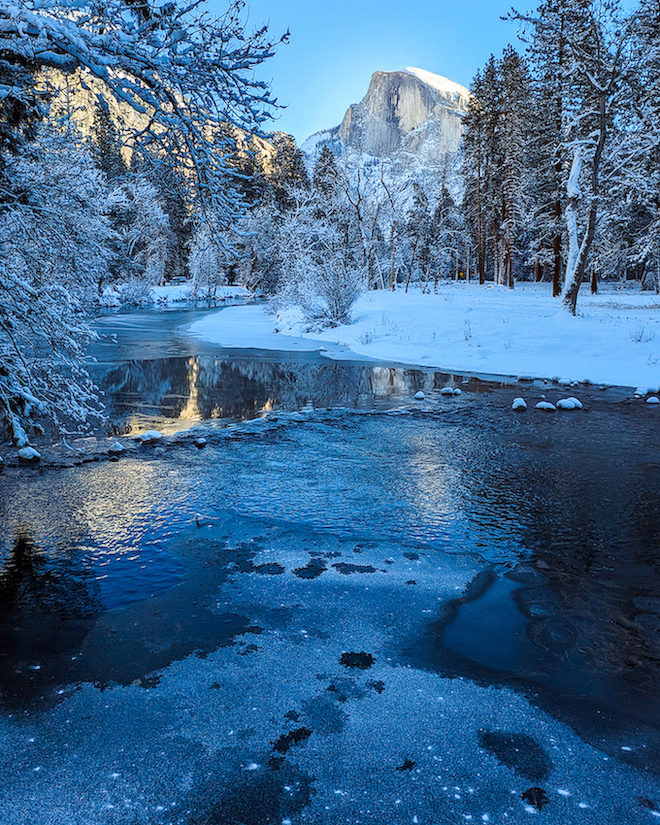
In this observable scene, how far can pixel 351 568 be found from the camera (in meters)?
4.01

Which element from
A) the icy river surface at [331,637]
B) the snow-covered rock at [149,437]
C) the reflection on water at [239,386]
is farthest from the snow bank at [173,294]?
the icy river surface at [331,637]

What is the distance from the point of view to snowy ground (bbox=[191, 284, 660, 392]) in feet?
42.8

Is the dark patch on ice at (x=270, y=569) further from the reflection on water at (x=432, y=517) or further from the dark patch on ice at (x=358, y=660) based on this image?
the dark patch on ice at (x=358, y=660)

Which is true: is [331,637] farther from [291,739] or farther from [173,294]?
[173,294]

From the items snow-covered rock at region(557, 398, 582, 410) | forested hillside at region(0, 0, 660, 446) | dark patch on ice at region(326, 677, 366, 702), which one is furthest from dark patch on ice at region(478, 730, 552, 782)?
snow-covered rock at region(557, 398, 582, 410)

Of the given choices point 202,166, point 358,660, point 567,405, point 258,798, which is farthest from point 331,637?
point 567,405

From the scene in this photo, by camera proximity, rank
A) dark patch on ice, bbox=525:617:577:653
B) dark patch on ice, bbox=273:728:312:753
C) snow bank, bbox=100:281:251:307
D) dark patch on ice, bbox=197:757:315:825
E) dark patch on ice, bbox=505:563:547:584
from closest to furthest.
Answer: dark patch on ice, bbox=197:757:315:825
dark patch on ice, bbox=273:728:312:753
dark patch on ice, bbox=525:617:577:653
dark patch on ice, bbox=505:563:547:584
snow bank, bbox=100:281:251:307

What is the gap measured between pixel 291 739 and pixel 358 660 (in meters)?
0.69

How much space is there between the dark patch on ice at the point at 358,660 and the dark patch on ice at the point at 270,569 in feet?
3.50

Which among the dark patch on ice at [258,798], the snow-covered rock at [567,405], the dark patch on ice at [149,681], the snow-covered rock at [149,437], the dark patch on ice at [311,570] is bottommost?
the dark patch on ice at [311,570]

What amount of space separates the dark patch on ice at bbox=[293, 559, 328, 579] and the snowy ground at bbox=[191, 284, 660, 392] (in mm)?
10164

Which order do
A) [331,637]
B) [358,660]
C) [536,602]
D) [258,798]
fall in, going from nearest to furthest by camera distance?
[258,798] → [358,660] → [331,637] → [536,602]

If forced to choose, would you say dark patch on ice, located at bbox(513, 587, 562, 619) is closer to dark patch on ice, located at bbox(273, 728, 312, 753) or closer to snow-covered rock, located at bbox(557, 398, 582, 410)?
dark patch on ice, located at bbox(273, 728, 312, 753)

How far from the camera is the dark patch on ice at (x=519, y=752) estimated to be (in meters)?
2.20
